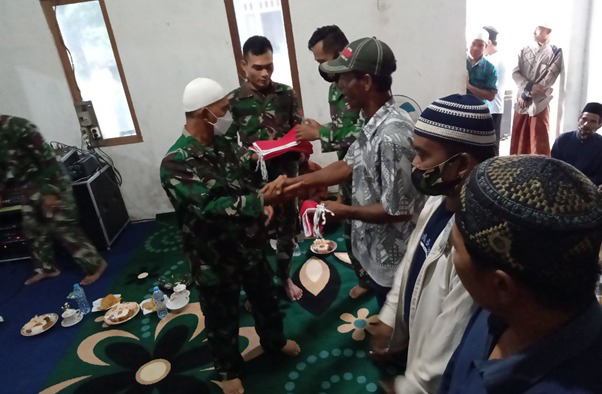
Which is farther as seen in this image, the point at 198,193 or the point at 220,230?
the point at 220,230

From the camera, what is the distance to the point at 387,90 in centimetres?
182

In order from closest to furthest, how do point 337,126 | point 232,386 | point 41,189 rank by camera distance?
point 232,386 < point 337,126 < point 41,189

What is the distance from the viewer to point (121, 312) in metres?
3.12

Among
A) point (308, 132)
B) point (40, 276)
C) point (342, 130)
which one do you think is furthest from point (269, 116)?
point (40, 276)

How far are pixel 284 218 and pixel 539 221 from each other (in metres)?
2.41

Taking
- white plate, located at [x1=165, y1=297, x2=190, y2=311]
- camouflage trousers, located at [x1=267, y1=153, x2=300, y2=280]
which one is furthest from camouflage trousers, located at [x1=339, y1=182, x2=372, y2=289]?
white plate, located at [x1=165, y1=297, x2=190, y2=311]

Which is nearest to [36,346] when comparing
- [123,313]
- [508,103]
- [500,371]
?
[123,313]


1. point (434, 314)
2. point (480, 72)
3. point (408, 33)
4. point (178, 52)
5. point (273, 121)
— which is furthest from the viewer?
point (480, 72)

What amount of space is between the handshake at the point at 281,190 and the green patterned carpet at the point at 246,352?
779 mm

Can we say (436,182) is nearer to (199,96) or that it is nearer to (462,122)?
(462,122)

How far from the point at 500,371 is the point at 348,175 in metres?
1.36

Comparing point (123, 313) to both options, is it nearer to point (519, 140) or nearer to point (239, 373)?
point (239, 373)

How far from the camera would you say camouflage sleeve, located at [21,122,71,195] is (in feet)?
9.71

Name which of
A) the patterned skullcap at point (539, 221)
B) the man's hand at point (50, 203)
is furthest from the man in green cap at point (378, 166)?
the man's hand at point (50, 203)
